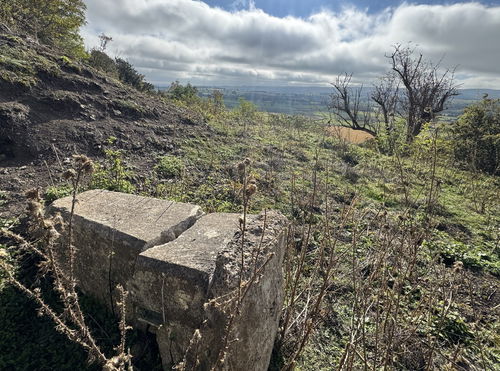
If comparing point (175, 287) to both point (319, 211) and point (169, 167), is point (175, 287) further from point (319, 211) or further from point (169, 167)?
point (169, 167)

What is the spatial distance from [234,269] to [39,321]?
2037 millimetres

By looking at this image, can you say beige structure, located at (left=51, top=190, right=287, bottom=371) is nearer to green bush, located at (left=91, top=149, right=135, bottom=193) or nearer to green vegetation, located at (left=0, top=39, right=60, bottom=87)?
green bush, located at (left=91, top=149, right=135, bottom=193)

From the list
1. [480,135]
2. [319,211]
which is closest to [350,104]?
[480,135]

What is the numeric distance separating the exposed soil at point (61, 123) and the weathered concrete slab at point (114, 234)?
1.27 metres

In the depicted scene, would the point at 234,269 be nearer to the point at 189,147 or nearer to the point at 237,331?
the point at 237,331

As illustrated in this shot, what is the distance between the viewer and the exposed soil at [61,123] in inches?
189

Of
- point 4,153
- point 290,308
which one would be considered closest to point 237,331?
point 290,308

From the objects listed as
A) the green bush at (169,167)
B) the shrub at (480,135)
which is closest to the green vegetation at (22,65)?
the green bush at (169,167)

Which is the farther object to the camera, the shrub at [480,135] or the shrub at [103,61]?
the shrub at [103,61]

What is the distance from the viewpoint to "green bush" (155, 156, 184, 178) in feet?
19.5

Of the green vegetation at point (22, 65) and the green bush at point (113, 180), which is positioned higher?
the green vegetation at point (22, 65)

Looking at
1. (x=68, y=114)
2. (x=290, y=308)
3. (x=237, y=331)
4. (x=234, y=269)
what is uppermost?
(x=68, y=114)

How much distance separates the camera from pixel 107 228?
272 centimetres

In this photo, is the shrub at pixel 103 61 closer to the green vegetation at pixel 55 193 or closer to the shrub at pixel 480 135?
the green vegetation at pixel 55 193
